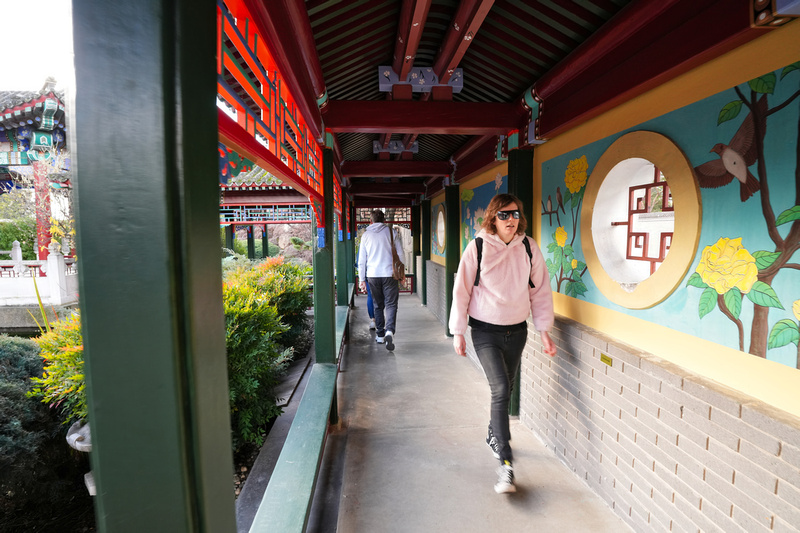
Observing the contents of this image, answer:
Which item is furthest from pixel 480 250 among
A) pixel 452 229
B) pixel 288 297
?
pixel 288 297

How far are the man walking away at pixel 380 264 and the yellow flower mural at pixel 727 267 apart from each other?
425cm

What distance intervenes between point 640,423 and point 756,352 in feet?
2.60

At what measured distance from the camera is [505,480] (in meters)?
2.73

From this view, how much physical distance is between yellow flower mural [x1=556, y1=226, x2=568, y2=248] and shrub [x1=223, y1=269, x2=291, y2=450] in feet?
9.43

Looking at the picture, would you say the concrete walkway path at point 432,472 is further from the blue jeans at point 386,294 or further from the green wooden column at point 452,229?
the green wooden column at point 452,229

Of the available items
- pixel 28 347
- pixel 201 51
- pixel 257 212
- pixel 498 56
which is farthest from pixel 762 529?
pixel 257 212

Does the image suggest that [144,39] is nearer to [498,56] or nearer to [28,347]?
[498,56]

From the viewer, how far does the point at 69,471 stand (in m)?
3.93

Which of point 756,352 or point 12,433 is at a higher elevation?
point 756,352

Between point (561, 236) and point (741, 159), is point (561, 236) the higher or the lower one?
the lower one

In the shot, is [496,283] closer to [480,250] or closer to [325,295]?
[480,250]

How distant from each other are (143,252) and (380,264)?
207 inches

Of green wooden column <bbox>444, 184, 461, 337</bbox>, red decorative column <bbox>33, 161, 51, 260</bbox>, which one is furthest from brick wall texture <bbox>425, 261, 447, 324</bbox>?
red decorative column <bbox>33, 161, 51, 260</bbox>

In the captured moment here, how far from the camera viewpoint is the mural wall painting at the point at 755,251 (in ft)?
5.06
